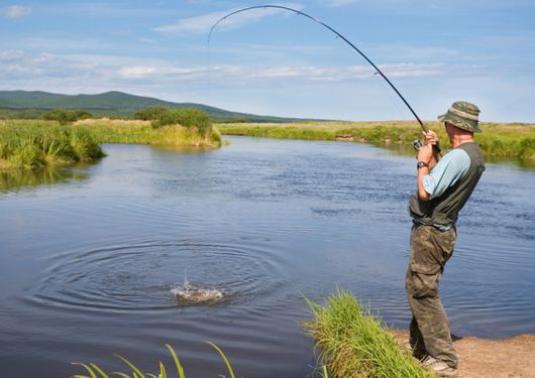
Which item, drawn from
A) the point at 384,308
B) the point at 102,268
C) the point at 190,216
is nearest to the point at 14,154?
the point at 190,216

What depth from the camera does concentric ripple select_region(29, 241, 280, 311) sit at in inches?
283

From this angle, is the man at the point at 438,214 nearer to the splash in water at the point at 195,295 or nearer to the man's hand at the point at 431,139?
the man's hand at the point at 431,139

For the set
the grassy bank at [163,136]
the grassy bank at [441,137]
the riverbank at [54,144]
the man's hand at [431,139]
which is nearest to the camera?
the man's hand at [431,139]

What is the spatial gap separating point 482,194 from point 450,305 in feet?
38.4

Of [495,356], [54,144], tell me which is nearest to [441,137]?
[54,144]

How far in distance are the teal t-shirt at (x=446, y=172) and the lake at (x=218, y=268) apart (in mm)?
1922

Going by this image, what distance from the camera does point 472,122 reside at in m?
4.65

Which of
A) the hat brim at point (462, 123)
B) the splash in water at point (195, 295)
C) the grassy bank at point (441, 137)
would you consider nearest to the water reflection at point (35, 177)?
the splash in water at point (195, 295)

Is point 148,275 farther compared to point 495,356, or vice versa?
point 148,275

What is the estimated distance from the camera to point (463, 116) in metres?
4.65

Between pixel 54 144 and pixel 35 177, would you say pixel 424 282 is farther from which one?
pixel 54 144

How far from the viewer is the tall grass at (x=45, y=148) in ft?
68.1

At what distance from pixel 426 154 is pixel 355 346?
1542 mm

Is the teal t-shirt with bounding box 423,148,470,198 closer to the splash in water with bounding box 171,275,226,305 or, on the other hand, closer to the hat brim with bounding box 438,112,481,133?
the hat brim with bounding box 438,112,481,133
